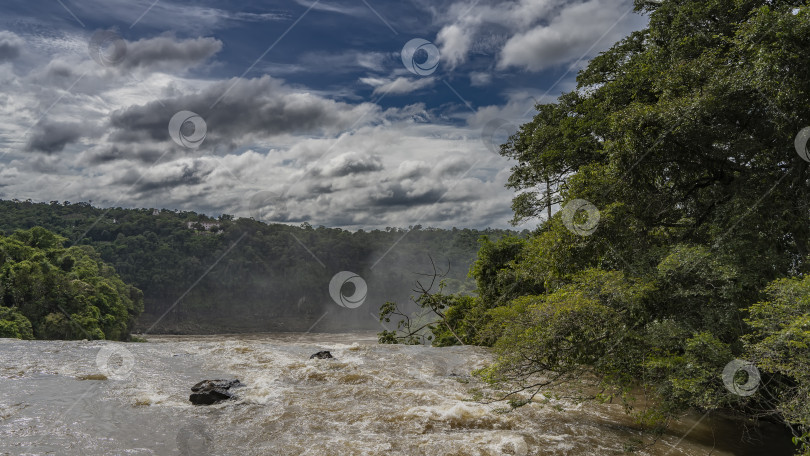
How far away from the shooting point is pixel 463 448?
7359mm

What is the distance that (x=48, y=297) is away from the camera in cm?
3881

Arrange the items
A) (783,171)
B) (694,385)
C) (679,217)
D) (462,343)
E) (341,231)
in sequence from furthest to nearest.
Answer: (341,231) < (462,343) < (679,217) < (783,171) < (694,385)

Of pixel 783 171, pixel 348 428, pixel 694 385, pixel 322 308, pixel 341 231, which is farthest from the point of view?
pixel 341 231

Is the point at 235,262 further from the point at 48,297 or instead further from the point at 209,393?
the point at 209,393

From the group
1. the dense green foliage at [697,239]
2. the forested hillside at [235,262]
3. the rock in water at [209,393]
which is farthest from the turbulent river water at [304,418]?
the forested hillside at [235,262]

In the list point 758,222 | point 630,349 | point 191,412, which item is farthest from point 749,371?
point 191,412

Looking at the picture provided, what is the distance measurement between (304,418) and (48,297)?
3993 centimetres

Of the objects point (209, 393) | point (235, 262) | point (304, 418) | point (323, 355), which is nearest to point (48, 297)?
point (323, 355)

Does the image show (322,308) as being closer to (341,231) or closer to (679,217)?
(341,231)

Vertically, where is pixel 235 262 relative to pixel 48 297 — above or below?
above

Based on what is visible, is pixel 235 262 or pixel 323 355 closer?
pixel 323 355

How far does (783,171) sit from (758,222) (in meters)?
1.23

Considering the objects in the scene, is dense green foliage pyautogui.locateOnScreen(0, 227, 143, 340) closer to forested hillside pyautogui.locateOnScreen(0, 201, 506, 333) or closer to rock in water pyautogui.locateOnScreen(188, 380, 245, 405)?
rock in water pyautogui.locateOnScreen(188, 380, 245, 405)

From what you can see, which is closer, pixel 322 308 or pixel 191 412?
pixel 191 412
